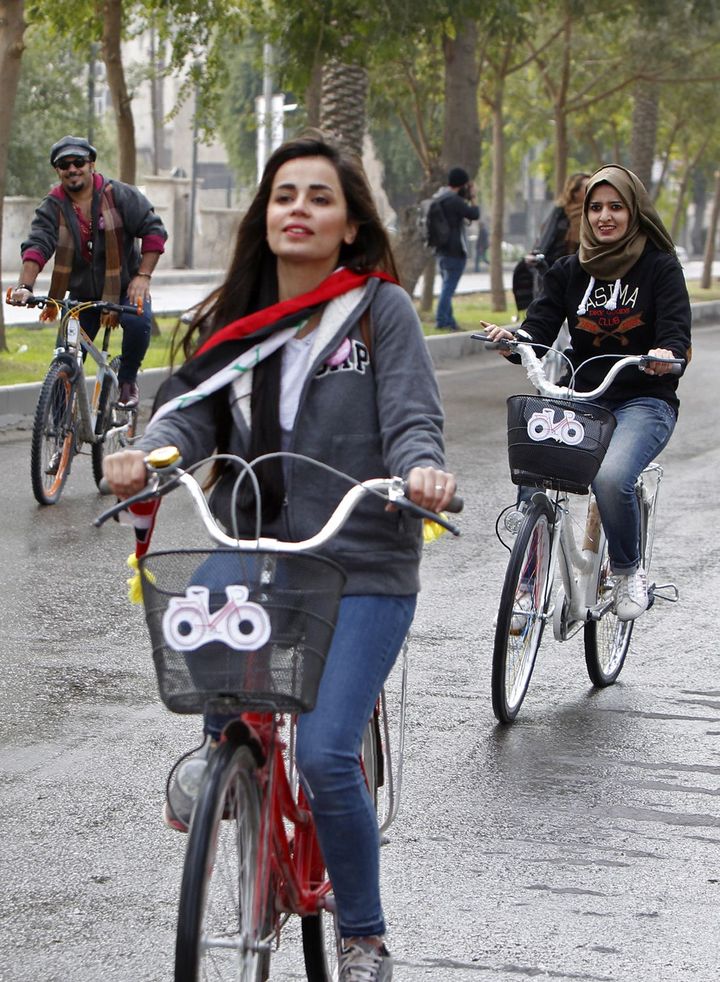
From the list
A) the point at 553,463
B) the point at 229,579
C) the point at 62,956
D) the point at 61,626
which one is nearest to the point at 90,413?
the point at 61,626

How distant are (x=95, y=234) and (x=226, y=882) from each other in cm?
722

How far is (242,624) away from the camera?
2.86 m

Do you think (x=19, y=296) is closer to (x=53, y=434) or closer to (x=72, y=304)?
(x=72, y=304)

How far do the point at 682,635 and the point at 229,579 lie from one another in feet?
14.4

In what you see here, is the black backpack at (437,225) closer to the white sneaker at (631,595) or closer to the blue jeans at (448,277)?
the blue jeans at (448,277)

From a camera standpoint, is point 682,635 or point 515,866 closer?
point 515,866

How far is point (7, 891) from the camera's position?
419 centimetres

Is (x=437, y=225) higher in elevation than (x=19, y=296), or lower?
higher

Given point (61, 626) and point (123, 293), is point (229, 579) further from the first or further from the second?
point (123, 293)

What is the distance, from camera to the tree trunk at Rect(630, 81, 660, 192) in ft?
97.4

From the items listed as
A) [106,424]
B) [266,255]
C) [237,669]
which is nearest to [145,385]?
[106,424]

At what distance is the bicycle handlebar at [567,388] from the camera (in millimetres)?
5828

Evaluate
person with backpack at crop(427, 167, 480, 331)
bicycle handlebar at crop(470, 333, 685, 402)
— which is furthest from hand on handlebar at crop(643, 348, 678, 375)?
person with backpack at crop(427, 167, 480, 331)

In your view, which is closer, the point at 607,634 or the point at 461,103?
the point at 607,634
